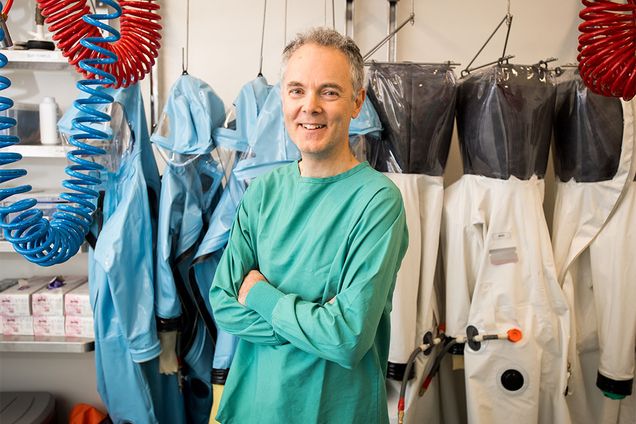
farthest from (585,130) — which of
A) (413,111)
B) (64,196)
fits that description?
(64,196)

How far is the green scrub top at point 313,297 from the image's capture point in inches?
37.9

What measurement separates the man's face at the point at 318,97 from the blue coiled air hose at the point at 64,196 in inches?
20.7

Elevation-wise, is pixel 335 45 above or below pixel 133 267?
above

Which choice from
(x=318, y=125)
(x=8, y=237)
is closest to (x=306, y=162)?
(x=318, y=125)

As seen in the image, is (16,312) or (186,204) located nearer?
(186,204)

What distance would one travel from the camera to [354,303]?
946mm

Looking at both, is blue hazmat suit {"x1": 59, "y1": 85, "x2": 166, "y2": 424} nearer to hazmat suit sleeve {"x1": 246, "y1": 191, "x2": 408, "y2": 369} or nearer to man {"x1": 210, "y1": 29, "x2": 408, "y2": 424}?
man {"x1": 210, "y1": 29, "x2": 408, "y2": 424}

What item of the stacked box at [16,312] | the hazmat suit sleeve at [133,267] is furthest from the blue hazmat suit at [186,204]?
the stacked box at [16,312]

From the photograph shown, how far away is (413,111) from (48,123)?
1.27 meters

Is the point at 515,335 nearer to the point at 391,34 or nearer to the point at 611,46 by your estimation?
the point at 611,46

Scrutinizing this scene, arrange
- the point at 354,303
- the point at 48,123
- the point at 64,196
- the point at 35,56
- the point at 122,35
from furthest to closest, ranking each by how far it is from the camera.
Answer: the point at 48,123 → the point at 35,56 → the point at 122,35 → the point at 64,196 → the point at 354,303

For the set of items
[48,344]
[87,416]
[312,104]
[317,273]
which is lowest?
[87,416]

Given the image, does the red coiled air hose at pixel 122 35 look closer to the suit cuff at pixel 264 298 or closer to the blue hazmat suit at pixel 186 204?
the blue hazmat suit at pixel 186 204

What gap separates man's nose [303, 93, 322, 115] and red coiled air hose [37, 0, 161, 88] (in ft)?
2.14
